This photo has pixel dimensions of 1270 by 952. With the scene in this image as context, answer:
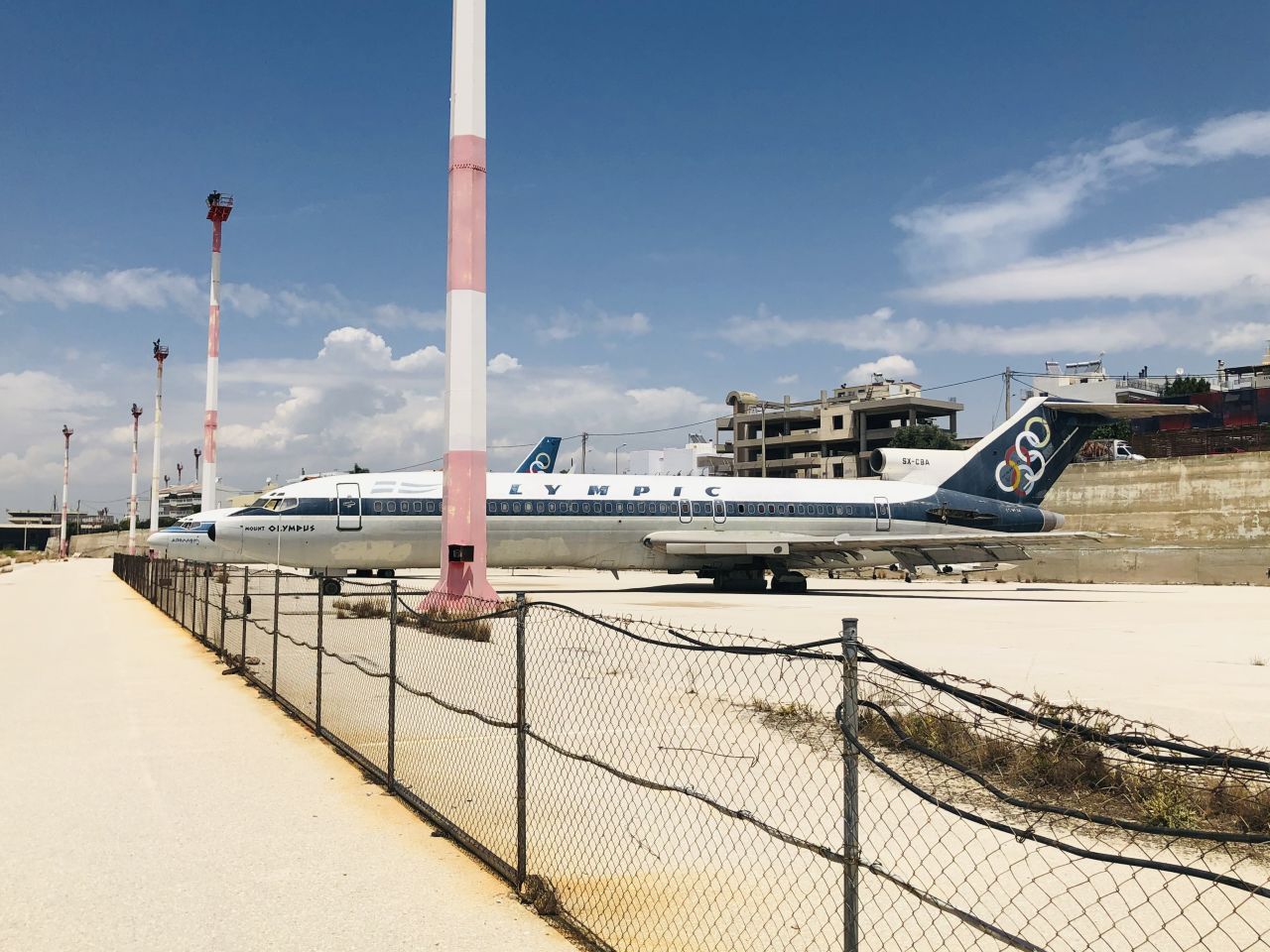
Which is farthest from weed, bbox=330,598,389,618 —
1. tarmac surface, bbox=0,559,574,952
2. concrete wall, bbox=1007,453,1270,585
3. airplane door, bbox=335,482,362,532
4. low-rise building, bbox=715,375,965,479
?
low-rise building, bbox=715,375,965,479

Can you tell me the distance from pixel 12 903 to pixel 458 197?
1822 centimetres

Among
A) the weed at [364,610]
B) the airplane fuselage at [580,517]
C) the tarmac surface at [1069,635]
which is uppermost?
the airplane fuselage at [580,517]

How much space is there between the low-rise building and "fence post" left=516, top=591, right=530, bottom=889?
100 m

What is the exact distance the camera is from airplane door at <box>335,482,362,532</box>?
99.2 ft

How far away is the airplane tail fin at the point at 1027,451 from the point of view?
133 feet

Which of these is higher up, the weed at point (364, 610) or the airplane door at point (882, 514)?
the airplane door at point (882, 514)

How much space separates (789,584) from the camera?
3753cm

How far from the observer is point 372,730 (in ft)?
36.5

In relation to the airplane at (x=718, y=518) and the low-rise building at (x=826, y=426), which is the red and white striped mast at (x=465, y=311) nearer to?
the airplane at (x=718, y=518)

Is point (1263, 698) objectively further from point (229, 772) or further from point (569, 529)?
point (569, 529)

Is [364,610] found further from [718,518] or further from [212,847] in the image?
[718,518]

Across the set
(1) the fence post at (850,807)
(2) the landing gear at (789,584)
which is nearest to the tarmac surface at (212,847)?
(1) the fence post at (850,807)

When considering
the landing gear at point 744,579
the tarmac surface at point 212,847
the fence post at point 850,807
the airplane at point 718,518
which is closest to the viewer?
the fence post at point 850,807

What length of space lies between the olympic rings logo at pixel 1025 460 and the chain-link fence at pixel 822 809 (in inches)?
1193
